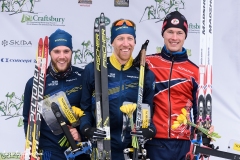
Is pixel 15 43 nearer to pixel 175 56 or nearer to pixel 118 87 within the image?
pixel 118 87

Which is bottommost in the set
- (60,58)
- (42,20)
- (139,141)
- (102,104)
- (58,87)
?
(139,141)

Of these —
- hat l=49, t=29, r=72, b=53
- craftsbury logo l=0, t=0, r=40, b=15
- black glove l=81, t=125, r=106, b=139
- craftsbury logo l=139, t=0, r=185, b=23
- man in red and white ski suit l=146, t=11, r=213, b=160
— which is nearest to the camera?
black glove l=81, t=125, r=106, b=139

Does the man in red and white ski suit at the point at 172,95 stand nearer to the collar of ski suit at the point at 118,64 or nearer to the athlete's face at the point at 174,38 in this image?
the athlete's face at the point at 174,38

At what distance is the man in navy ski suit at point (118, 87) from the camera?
482 centimetres

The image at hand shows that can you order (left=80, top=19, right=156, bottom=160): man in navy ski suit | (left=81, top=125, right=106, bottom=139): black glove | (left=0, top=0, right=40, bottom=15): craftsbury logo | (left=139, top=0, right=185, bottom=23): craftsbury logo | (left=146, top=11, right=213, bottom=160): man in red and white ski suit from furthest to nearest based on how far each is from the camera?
(left=139, top=0, right=185, bottom=23): craftsbury logo < (left=0, top=0, right=40, bottom=15): craftsbury logo < (left=146, top=11, right=213, bottom=160): man in red and white ski suit < (left=80, top=19, right=156, bottom=160): man in navy ski suit < (left=81, top=125, right=106, bottom=139): black glove

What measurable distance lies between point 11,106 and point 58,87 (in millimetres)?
903

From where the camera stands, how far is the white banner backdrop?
5602mm

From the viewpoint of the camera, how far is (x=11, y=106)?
18.6 feet

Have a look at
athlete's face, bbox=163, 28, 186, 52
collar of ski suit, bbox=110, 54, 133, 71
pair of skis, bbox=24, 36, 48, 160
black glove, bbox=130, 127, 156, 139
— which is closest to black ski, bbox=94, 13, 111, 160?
collar of ski suit, bbox=110, 54, 133, 71

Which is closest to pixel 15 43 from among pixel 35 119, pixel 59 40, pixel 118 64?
pixel 59 40

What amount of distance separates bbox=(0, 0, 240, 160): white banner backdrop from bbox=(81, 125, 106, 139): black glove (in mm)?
1169

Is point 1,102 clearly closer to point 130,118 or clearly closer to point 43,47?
point 43,47

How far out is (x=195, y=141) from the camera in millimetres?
4848

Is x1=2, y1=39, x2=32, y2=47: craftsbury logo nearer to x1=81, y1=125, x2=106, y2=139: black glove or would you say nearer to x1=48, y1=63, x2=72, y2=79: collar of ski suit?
x1=48, y1=63, x2=72, y2=79: collar of ski suit
